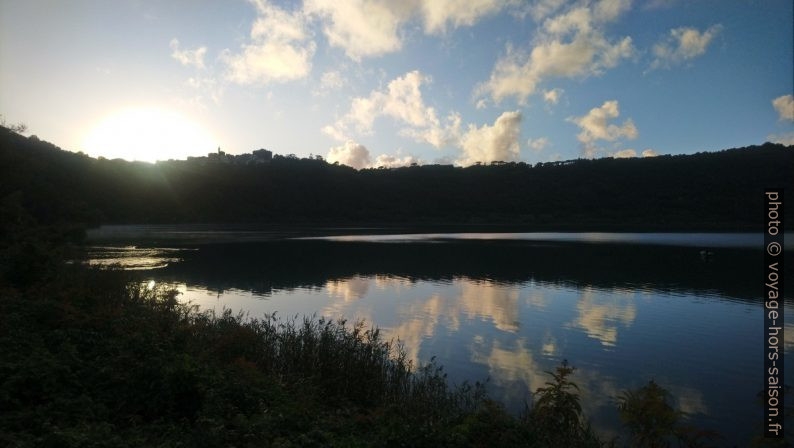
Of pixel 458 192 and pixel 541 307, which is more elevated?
pixel 458 192

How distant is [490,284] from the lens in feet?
95.3

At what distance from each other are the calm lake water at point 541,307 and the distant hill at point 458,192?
52971mm

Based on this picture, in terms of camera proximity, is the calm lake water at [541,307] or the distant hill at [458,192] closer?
the calm lake water at [541,307]

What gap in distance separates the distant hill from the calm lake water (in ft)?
174

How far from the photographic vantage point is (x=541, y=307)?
73.6 ft

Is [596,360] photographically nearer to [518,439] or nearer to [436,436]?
[518,439]

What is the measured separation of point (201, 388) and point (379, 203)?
117748 millimetres

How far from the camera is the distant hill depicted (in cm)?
9225

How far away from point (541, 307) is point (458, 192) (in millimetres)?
107939

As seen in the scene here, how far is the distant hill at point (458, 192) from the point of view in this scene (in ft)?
303

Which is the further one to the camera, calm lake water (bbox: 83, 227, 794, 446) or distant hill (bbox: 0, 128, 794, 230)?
distant hill (bbox: 0, 128, 794, 230)

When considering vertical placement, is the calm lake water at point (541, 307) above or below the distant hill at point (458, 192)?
below

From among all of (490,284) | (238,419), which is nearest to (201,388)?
(238,419)

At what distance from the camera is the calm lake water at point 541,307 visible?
12266 millimetres
